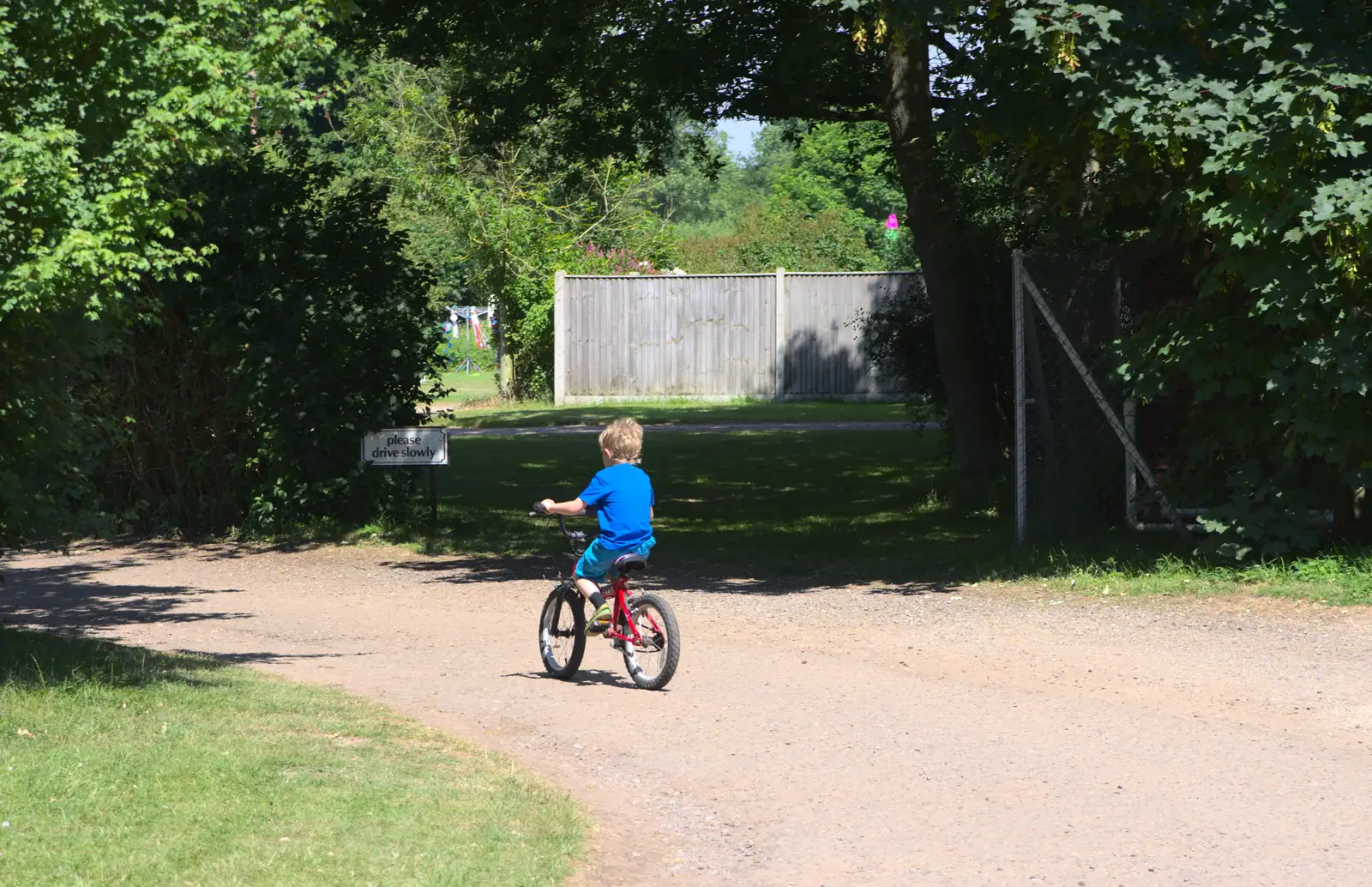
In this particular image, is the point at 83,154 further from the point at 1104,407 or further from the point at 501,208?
Answer: the point at 501,208

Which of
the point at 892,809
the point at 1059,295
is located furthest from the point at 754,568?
the point at 892,809

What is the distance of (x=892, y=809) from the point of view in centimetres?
604

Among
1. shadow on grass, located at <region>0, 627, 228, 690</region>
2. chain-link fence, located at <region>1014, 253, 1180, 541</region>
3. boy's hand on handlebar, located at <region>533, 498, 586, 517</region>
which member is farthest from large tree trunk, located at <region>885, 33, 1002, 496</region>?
shadow on grass, located at <region>0, 627, 228, 690</region>

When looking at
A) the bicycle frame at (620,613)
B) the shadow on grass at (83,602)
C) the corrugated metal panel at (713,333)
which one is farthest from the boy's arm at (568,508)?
the corrugated metal panel at (713,333)

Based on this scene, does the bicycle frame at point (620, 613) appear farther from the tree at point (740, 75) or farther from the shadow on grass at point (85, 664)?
the tree at point (740, 75)

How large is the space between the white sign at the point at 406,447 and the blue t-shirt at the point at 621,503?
21.6 ft

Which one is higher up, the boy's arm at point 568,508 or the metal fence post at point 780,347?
the metal fence post at point 780,347

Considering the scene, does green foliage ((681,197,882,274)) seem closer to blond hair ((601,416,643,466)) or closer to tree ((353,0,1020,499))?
tree ((353,0,1020,499))

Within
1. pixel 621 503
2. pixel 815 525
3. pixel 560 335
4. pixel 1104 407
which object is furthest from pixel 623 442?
pixel 560 335

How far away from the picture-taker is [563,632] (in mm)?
8695

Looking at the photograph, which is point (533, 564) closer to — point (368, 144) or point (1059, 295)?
point (1059, 295)

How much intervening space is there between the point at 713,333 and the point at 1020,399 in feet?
61.8

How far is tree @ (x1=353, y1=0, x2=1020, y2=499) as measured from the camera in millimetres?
14133

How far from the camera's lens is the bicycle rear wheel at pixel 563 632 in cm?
855
